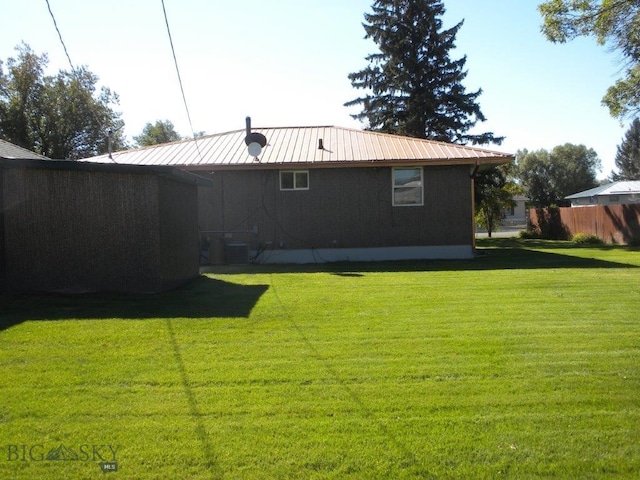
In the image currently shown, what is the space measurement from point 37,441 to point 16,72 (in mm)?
40470

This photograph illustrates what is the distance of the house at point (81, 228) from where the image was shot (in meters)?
9.30

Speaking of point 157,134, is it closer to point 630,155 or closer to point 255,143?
point 255,143

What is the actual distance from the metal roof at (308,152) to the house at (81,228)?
21.2 ft

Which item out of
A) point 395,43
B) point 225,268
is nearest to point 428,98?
point 395,43

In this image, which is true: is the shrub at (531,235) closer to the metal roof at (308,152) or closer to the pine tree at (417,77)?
the pine tree at (417,77)

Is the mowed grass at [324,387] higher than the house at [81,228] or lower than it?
lower

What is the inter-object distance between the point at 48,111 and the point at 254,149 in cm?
2859

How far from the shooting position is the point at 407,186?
52.8ft

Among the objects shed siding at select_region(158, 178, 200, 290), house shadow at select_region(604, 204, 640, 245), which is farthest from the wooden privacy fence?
shed siding at select_region(158, 178, 200, 290)

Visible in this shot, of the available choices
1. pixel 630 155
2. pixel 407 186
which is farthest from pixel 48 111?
pixel 630 155

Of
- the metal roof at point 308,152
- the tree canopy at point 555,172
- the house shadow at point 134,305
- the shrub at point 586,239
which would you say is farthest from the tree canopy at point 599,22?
the tree canopy at point 555,172

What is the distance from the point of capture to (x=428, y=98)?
28.3 metres

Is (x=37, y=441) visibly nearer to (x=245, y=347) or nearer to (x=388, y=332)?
(x=245, y=347)

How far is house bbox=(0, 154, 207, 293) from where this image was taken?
9305mm
